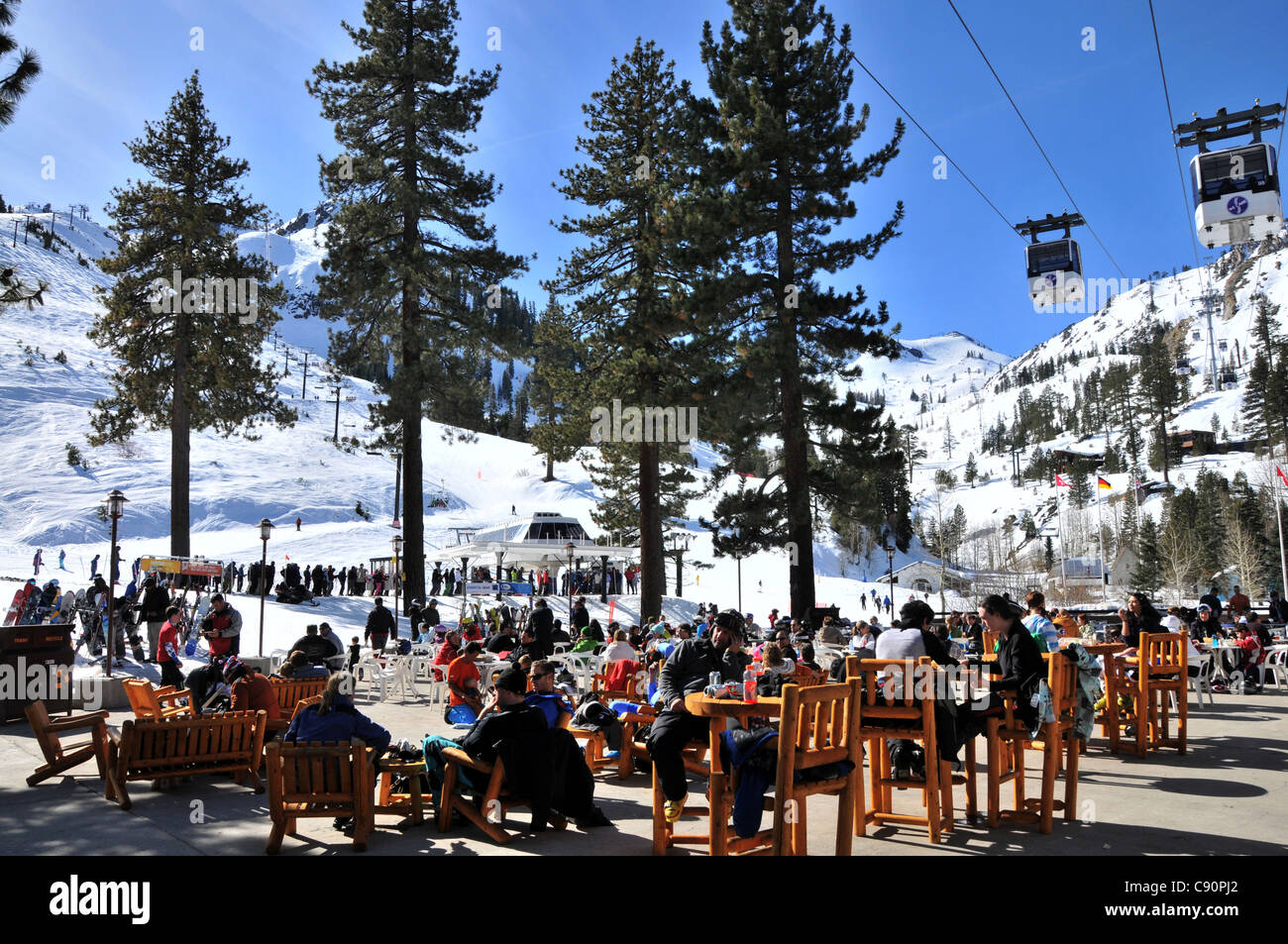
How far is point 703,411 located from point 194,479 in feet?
140

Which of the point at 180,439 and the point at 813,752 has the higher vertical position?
the point at 180,439

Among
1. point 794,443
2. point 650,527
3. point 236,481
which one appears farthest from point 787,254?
point 236,481

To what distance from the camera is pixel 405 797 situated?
6.06 metres

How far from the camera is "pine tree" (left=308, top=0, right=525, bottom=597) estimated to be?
818 inches

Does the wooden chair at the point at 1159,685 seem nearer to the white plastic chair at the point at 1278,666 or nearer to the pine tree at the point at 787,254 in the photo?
the white plastic chair at the point at 1278,666

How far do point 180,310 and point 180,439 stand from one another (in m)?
3.30

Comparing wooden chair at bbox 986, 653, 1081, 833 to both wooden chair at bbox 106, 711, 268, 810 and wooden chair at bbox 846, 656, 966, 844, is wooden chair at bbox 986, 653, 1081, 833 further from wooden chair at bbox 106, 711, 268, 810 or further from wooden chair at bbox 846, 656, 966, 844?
wooden chair at bbox 106, 711, 268, 810

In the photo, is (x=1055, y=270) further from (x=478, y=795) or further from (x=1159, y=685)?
(x=478, y=795)

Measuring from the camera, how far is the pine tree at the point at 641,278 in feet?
66.0

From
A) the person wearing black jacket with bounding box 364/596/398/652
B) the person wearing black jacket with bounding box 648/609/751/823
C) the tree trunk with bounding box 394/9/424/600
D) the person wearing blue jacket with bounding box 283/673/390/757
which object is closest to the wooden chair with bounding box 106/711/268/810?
the person wearing blue jacket with bounding box 283/673/390/757

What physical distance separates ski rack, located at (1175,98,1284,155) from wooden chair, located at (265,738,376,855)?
15610 millimetres

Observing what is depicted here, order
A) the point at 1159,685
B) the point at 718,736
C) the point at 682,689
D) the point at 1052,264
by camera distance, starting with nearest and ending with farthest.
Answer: the point at 718,736 < the point at 682,689 < the point at 1159,685 < the point at 1052,264

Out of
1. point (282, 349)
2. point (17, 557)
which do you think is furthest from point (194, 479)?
point (282, 349)

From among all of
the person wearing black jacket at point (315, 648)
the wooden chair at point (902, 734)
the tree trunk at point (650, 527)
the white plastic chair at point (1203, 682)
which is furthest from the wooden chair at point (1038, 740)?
the tree trunk at point (650, 527)
